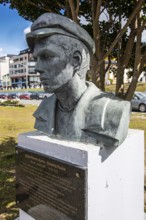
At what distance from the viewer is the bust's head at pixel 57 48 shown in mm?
2719

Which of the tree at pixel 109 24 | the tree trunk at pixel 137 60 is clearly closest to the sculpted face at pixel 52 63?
the tree at pixel 109 24

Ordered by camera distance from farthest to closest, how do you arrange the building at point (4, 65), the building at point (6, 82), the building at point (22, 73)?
the building at point (4, 65) → the building at point (6, 82) → the building at point (22, 73)

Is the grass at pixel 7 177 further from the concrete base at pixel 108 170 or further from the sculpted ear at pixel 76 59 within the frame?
the sculpted ear at pixel 76 59

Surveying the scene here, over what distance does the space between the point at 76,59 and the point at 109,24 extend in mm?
4038

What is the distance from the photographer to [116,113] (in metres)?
2.73

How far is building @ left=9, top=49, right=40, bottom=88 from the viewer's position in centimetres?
7969

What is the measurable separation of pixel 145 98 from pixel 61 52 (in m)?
17.9

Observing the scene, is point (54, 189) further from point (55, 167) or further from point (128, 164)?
point (128, 164)

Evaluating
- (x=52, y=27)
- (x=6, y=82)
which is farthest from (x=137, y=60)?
(x=6, y=82)

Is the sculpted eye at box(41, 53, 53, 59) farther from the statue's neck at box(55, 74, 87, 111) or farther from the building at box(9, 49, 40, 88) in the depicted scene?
the building at box(9, 49, 40, 88)

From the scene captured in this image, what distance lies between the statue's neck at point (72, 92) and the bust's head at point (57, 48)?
9cm

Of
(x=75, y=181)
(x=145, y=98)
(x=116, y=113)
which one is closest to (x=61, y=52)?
(x=116, y=113)

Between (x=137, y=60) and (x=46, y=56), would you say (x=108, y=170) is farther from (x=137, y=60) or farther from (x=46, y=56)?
(x=137, y=60)

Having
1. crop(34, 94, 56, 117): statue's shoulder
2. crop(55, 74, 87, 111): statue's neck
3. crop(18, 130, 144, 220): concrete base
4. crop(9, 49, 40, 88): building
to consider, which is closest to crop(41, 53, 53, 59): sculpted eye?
crop(55, 74, 87, 111): statue's neck
